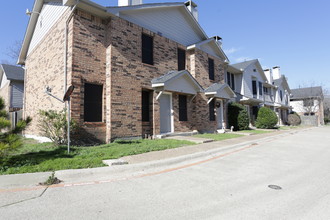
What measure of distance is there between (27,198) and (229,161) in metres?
5.31

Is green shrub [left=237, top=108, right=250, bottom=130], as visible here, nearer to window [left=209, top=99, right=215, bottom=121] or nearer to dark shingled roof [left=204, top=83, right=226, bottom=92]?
window [left=209, top=99, right=215, bottom=121]

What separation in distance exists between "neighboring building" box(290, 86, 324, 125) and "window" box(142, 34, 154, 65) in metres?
34.6

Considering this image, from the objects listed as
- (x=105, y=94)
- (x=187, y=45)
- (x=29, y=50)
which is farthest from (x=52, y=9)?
(x=187, y=45)

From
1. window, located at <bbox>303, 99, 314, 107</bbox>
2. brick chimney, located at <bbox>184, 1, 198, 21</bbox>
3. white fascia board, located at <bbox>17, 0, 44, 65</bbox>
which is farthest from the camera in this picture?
window, located at <bbox>303, 99, 314, 107</bbox>

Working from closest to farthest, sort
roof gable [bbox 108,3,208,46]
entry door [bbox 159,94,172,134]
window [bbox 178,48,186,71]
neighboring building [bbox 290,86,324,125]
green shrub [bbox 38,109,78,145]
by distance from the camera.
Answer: green shrub [bbox 38,109,78,145]
roof gable [bbox 108,3,208,46]
entry door [bbox 159,94,172,134]
window [bbox 178,48,186,71]
neighboring building [bbox 290,86,324,125]

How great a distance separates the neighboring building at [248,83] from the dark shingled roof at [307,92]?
22697mm

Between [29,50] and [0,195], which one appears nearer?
[0,195]

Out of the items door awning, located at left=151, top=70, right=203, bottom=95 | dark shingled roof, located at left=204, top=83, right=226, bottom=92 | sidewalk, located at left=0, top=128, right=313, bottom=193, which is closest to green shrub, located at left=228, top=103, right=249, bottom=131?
dark shingled roof, located at left=204, top=83, right=226, bottom=92

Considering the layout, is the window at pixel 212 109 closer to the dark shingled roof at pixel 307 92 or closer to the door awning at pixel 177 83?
the door awning at pixel 177 83

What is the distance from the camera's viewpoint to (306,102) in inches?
1473

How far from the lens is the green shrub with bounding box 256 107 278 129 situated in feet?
62.9

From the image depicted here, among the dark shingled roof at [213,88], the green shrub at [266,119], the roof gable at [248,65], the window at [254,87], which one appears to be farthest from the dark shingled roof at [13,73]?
the window at [254,87]

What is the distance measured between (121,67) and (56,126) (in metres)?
3.97

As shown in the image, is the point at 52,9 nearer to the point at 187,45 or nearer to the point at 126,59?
the point at 126,59
